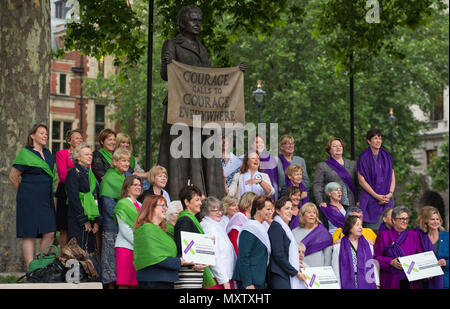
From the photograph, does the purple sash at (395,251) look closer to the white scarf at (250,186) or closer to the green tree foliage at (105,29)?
the white scarf at (250,186)

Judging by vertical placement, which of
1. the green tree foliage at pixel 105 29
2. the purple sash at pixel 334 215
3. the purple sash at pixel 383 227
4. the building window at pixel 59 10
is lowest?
the purple sash at pixel 383 227

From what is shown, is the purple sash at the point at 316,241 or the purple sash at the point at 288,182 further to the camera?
the purple sash at the point at 288,182

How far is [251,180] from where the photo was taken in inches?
430

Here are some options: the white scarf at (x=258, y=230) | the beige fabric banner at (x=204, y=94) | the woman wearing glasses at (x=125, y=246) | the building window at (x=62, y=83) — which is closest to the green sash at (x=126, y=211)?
the woman wearing glasses at (x=125, y=246)

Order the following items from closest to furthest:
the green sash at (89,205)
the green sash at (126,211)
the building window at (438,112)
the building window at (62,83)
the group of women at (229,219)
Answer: the group of women at (229,219)
the green sash at (126,211)
the green sash at (89,205)
the building window at (438,112)
the building window at (62,83)

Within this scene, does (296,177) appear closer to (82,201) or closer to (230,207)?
(230,207)

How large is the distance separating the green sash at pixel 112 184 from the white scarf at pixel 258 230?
5.32 feet

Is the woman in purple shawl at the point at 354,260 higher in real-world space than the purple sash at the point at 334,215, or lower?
lower

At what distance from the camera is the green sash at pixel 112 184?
948cm

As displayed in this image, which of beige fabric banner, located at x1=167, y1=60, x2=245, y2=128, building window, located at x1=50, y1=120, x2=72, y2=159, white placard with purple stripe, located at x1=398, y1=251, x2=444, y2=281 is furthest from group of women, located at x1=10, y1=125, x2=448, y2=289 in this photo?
building window, located at x1=50, y1=120, x2=72, y2=159

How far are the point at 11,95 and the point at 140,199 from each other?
323 cm

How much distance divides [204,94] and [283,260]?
3418mm
